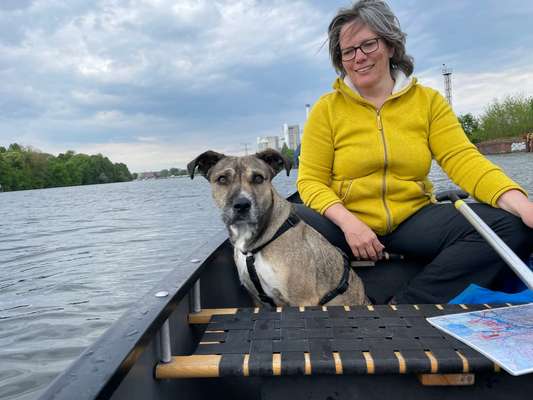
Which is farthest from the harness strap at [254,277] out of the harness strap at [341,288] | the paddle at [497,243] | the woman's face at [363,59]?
the woman's face at [363,59]

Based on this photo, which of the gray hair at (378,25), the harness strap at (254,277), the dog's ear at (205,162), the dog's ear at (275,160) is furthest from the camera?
the dog's ear at (275,160)

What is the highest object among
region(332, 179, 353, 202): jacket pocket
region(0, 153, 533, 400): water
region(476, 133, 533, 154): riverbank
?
region(476, 133, 533, 154): riverbank

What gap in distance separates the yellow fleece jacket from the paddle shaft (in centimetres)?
55

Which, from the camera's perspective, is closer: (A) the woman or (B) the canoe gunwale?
(B) the canoe gunwale

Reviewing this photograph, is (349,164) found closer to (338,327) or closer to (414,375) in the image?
(338,327)

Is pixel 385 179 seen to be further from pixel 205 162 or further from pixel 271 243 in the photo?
pixel 205 162

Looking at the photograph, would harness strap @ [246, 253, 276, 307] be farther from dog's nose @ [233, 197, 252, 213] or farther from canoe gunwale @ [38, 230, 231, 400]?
canoe gunwale @ [38, 230, 231, 400]

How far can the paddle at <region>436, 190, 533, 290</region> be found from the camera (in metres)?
2.07

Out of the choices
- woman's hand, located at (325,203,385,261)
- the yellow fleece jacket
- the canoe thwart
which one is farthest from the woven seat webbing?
the yellow fleece jacket

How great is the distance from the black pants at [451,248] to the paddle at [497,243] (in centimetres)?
23

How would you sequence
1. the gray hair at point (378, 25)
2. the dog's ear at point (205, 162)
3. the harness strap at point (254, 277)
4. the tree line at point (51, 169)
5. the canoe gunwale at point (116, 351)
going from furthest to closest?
the tree line at point (51, 169) < the dog's ear at point (205, 162) < the gray hair at point (378, 25) < the harness strap at point (254, 277) < the canoe gunwale at point (116, 351)

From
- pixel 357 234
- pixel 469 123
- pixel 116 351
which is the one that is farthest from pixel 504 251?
pixel 469 123

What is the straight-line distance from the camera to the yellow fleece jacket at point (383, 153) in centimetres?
296

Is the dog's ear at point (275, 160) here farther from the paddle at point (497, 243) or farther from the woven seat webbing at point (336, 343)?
the woven seat webbing at point (336, 343)
